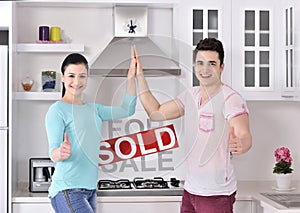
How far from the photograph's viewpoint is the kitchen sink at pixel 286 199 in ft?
10.4

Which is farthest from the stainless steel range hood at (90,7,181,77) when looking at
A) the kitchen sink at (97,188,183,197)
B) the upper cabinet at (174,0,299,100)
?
the kitchen sink at (97,188,183,197)

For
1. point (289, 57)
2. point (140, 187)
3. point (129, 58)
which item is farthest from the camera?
point (289, 57)

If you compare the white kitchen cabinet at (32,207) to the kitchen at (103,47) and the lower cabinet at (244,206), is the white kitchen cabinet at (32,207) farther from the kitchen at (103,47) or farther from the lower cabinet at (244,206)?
the lower cabinet at (244,206)

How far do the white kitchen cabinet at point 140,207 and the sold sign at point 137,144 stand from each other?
0.44 meters

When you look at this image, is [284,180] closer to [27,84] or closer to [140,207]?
[140,207]

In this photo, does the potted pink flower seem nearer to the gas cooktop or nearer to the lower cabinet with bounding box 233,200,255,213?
the lower cabinet with bounding box 233,200,255,213

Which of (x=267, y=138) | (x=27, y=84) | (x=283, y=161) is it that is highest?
(x=27, y=84)

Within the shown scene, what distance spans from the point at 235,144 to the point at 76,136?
29.0 inches

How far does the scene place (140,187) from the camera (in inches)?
133

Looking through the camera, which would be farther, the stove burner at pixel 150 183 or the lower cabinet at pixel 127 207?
the stove burner at pixel 150 183

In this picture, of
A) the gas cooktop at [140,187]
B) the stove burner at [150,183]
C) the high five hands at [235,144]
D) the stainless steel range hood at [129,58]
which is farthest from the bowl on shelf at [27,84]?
the high five hands at [235,144]

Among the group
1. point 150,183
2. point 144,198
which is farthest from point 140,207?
point 150,183

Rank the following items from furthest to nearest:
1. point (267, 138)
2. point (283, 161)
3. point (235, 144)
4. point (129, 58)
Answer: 1. point (267, 138)
2. point (283, 161)
3. point (129, 58)
4. point (235, 144)

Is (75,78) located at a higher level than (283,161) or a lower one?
higher
